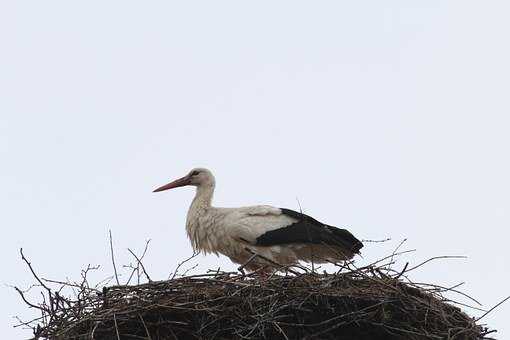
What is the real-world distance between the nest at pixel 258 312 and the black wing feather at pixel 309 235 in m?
1.61

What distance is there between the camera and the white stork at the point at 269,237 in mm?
8391

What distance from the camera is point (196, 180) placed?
9664 mm

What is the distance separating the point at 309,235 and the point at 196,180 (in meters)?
1.62

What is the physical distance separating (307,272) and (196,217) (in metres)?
2.45

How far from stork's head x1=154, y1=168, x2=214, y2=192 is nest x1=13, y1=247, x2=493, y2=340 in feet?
9.58

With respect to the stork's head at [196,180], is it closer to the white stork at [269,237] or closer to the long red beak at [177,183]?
the long red beak at [177,183]

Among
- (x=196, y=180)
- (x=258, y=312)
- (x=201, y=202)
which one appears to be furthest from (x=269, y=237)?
(x=258, y=312)

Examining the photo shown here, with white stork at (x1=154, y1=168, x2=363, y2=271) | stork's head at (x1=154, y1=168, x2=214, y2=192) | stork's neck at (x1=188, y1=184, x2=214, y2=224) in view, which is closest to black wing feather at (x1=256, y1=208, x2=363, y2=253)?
white stork at (x1=154, y1=168, x2=363, y2=271)

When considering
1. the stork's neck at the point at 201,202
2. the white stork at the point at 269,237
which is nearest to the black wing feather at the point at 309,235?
the white stork at the point at 269,237

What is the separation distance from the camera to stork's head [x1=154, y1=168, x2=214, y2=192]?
9.60 m

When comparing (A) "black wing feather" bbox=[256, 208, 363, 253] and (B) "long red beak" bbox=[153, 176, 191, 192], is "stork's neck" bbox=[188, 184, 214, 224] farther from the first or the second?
(A) "black wing feather" bbox=[256, 208, 363, 253]

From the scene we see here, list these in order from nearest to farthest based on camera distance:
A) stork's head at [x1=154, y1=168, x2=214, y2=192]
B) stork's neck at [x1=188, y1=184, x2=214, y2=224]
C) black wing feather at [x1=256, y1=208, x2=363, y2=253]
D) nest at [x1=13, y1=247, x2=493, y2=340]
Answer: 1. nest at [x1=13, y1=247, x2=493, y2=340]
2. black wing feather at [x1=256, y1=208, x2=363, y2=253]
3. stork's neck at [x1=188, y1=184, x2=214, y2=224]
4. stork's head at [x1=154, y1=168, x2=214, y2=192]

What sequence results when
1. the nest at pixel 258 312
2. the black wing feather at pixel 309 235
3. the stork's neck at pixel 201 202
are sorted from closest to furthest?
1. the nest at pixel 258 312
2. the black wing feather at pixel 309 235
3. the stork's neck at pixel 201 202

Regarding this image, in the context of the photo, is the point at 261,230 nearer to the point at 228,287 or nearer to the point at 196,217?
the point at 196,217
